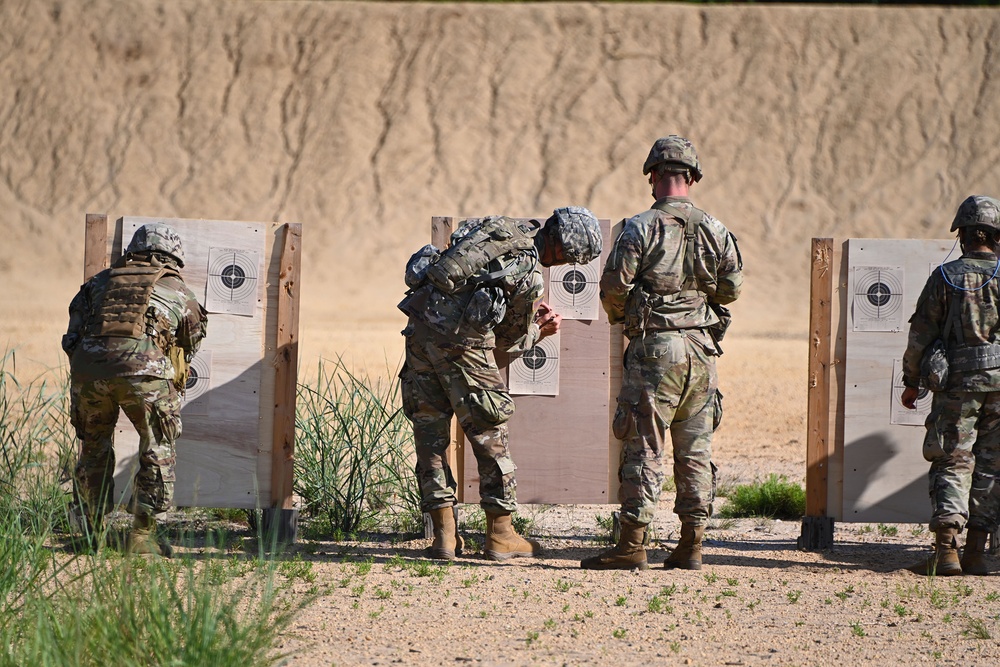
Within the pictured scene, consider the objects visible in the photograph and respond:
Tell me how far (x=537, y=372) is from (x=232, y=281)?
1.84 m

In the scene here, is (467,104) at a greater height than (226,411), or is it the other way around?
(467,104)

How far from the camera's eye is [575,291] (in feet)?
21.7

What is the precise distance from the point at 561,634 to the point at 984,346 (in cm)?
269

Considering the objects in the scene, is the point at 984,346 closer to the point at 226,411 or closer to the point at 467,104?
the point at 226,411

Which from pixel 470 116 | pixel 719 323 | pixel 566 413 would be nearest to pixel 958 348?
pixel 719 323

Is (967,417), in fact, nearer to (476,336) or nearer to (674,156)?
(674,156)

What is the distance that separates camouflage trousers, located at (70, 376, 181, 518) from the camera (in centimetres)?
552

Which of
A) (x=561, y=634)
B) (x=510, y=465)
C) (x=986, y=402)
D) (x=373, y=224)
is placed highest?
(x=373, y=224)

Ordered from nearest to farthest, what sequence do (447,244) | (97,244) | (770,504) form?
(97,244) < (447,244) < (770,504)

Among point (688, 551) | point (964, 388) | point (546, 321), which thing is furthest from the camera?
point (546, 321)

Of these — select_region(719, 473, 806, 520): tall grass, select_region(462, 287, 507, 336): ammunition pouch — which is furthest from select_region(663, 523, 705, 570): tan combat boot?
select_region(719, 473, 806, 520): tall grass

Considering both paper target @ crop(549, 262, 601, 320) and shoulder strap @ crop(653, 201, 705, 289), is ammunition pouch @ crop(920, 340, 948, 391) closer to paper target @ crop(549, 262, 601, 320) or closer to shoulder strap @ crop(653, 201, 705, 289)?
shoulder strap @ crop(653, 201, 705, 289)

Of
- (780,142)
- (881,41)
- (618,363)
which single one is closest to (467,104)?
(780,142)

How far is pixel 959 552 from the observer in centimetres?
626
